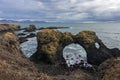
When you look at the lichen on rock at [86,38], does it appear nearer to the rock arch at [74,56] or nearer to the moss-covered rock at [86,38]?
the moss-covered rock at [86,38]

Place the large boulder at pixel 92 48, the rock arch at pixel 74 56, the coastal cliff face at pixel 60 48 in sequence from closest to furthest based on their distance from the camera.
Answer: the coastal cliff face at pixel 60 48
the rock arch at pixel 74 56
the large boulder at pixel 92 48

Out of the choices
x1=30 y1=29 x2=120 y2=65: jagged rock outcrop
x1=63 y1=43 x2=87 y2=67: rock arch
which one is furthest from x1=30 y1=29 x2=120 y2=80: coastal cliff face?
x1=63 y1=43 x2=87 y2=67: rock arch

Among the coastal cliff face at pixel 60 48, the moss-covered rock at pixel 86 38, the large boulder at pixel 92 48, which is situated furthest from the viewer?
the moss-covered rock at pixel 86 38

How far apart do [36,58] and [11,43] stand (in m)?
9.66

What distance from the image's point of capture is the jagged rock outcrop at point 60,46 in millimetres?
41375

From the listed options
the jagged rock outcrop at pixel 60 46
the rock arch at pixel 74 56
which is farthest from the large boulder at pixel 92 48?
the rock arch at pixel 74 56

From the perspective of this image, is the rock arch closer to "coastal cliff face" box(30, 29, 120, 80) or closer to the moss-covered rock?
"coastal cliff face" box(30, 29, 120, 80)

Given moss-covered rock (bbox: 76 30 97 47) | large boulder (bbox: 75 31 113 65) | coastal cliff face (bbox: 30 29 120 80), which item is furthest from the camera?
moss-covered rock (bbox: 76 30 97 47)

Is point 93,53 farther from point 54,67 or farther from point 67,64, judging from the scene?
point 54,67

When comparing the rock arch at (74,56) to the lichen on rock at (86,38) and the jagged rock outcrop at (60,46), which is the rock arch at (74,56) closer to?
the jagged rock outcrop at (60,46)

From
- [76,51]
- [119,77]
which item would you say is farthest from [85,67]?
[119,77]

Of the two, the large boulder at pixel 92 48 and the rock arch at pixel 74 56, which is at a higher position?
the large boulder at pixel 92 48

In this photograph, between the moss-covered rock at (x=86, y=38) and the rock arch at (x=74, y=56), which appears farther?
the moss-covered rock at (x=86, y=38)

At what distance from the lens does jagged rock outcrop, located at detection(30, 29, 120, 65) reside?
41.4 metres
